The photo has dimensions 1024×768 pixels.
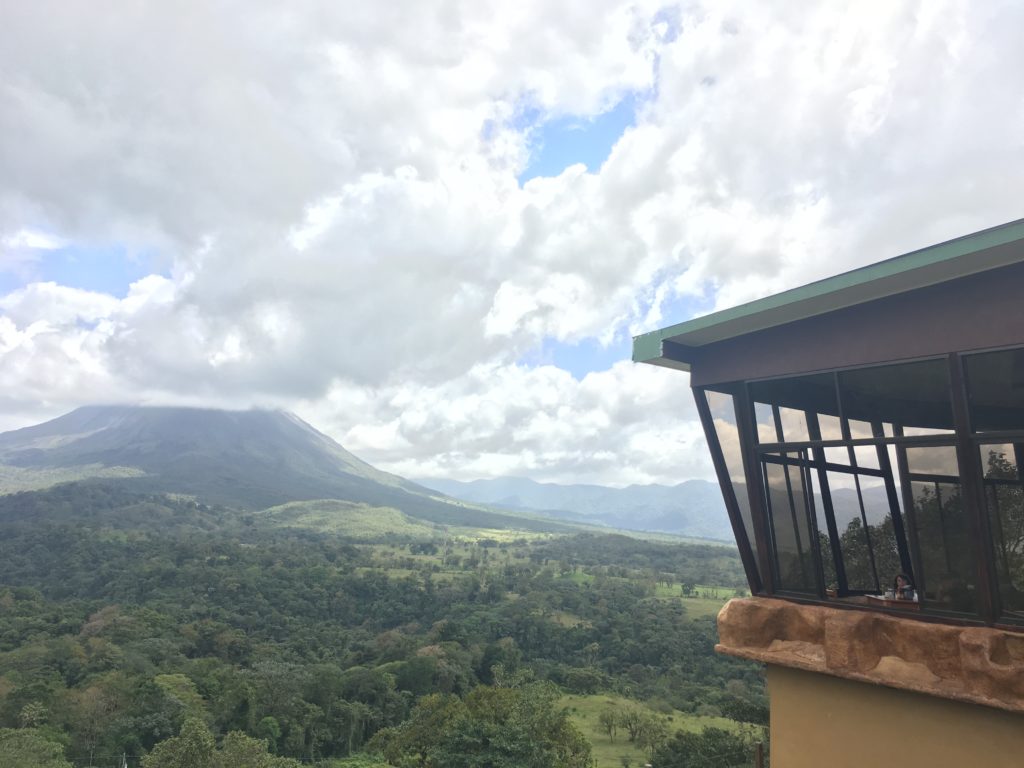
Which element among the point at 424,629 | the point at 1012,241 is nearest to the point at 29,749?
the point at 1012,241

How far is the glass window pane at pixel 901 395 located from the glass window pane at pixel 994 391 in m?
0.27

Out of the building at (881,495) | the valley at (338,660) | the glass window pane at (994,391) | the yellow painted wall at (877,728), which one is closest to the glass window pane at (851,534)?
the building at (881,495)

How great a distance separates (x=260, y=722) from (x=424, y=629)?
38598mm

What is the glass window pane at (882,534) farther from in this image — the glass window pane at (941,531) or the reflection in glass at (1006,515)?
the reflection in glass at (1006,515)

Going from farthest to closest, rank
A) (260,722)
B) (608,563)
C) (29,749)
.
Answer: (608,563) → (260,722) → (29,749)

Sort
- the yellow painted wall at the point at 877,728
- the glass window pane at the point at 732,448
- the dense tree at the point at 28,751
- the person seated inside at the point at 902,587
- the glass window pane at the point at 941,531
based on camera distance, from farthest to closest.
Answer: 1. the dense tree at the point at 28,751
2. the glass window pane at the point at 732,448
3. the person seated inside at the point at 902,587
4. the glass window pane at the point at 941,531
5. the yellow painted wall at the point at 877,728

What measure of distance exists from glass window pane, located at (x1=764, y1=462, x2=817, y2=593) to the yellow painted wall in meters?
1.16

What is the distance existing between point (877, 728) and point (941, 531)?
1.78 meters

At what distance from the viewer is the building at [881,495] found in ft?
15.5

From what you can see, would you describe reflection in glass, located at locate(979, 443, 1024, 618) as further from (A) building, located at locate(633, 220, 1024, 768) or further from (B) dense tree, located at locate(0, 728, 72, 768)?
(B) dense tree, located at locate(0, 728, 72, 768)

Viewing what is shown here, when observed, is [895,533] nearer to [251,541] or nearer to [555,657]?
[555,657]

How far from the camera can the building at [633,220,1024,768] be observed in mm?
4723

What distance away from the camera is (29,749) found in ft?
107

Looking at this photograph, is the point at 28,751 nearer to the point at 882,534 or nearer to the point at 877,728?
the point at 877,728
